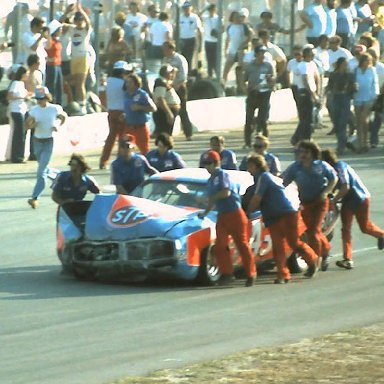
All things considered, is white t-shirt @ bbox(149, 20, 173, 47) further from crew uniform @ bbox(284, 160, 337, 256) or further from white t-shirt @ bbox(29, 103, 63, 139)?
crew uniform @ bbox(284, 160, 337, 256)

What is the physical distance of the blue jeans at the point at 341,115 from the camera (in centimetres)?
2817

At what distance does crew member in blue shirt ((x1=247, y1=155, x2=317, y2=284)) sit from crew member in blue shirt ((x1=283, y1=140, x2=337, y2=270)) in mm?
567

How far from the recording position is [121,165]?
63.6 feet

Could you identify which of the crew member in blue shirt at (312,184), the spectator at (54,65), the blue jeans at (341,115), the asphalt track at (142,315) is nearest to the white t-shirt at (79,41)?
the spectator at (54,65)

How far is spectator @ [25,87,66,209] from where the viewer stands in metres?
23.0

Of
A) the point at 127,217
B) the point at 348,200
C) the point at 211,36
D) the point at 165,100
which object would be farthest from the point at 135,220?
the point at 211,36

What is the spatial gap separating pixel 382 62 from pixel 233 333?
1875cm

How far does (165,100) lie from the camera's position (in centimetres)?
2680

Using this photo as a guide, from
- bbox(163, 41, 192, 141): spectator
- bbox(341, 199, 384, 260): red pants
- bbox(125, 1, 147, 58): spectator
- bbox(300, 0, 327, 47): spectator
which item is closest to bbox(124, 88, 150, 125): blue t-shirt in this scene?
bbox(163, 41, 192, 141): spectator

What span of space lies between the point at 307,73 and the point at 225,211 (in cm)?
1209

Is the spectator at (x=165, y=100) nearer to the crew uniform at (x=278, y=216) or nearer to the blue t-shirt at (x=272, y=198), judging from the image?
the crew uniform at (x=278, y=216)

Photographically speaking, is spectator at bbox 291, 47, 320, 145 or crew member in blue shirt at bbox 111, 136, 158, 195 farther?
spectator at bbox 291, 47, 320, 145

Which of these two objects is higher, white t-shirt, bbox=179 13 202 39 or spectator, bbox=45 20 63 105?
white t-shirt, bbox=179 13 202 39

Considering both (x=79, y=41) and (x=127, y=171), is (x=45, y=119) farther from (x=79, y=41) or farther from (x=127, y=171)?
(x=79, y=41)
